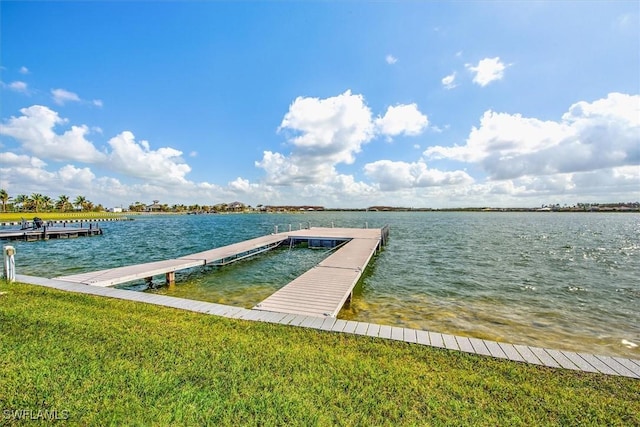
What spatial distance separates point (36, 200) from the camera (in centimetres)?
7369

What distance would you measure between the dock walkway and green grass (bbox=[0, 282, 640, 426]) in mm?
204

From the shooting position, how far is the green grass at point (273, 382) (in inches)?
115

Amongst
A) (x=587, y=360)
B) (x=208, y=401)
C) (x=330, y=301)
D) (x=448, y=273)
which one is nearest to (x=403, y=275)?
(x=448, y=273)

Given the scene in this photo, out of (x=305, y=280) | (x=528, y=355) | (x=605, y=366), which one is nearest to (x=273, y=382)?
(x=528, y=355)

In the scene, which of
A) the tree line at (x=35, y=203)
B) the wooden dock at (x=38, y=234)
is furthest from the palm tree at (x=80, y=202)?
the wooden dock at (x=38, y=234)

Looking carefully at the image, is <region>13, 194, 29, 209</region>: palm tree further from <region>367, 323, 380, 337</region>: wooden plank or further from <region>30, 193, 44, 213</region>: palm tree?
<region>367, 323, 380, 337</region>: wooden plank

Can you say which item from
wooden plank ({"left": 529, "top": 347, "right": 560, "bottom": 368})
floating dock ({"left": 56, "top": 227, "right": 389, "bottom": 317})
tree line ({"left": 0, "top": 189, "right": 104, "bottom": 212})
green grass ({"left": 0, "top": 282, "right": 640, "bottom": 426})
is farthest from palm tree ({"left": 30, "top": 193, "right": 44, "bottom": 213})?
wooden plank ({"left": 529, "top": 347, "right": 560, "bottom": 368})

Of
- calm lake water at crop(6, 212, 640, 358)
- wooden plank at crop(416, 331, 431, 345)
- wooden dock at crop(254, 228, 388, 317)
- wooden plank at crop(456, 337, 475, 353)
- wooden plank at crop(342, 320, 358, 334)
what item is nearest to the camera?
wooden plank at crop(456, 337, 475, 353)

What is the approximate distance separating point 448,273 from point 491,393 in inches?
455

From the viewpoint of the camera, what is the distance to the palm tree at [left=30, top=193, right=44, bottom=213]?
73.4 m

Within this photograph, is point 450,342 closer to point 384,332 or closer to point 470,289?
point 384,332

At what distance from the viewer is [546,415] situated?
300cm

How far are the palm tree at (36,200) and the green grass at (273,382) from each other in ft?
317

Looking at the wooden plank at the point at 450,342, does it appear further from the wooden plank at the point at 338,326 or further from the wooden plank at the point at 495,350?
the wooden plank at the point at 338,326
